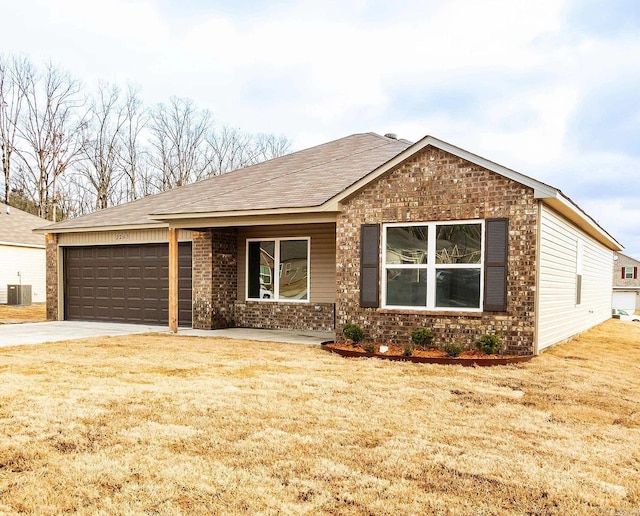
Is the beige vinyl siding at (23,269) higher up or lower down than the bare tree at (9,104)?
lower down

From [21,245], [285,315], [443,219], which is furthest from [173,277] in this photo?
[21,245]

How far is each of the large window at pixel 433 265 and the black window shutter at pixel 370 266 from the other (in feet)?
0.48

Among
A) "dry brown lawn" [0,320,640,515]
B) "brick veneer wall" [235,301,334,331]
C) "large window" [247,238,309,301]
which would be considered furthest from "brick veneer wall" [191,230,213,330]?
"dry brown lawn" [0,320,640,515]

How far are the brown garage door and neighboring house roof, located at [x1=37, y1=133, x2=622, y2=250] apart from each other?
846 mm

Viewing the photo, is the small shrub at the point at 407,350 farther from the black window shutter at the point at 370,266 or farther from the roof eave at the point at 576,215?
the roof eave at the point at 576,215

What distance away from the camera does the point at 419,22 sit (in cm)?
1216

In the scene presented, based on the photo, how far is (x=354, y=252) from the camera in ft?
33.3

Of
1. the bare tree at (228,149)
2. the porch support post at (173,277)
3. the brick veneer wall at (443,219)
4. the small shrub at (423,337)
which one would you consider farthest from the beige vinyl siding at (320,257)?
the bare tree at (228,149)

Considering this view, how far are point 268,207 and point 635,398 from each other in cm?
711

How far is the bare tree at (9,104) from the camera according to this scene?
32.6m

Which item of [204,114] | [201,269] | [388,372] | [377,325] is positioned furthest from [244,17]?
[204,114]

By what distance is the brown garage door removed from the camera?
13883 millimetres

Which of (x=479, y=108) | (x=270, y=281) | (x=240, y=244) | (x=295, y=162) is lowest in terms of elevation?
(x=270, y=281)

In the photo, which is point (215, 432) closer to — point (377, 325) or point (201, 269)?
point (377, 325)
